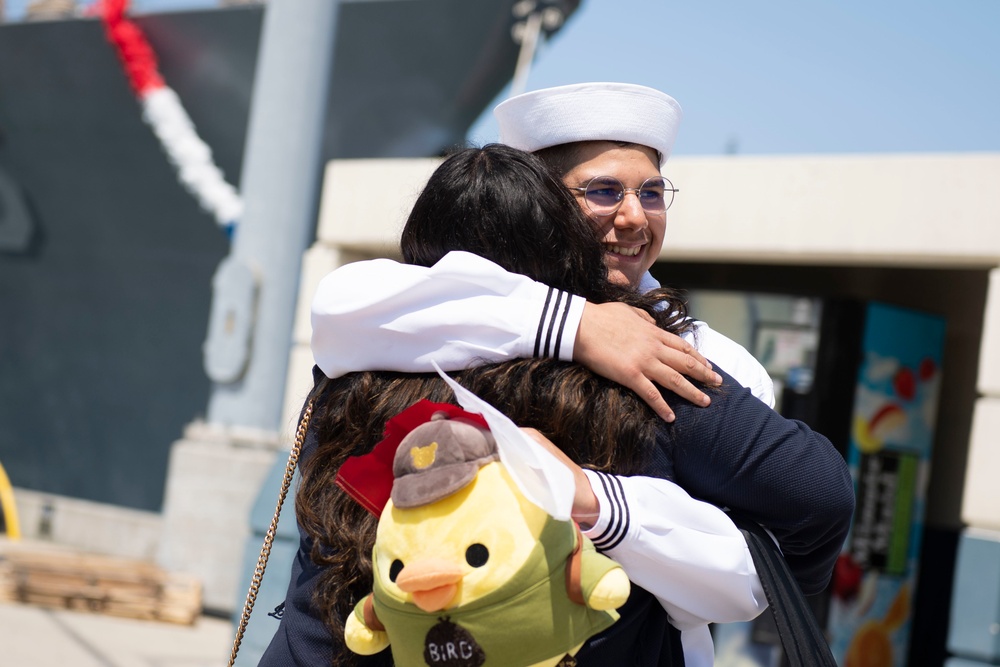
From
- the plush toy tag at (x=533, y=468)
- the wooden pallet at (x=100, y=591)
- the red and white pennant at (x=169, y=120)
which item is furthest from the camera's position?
the red and white pennant at (x=169, y=120)

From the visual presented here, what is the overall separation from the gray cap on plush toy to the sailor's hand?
0.19 m

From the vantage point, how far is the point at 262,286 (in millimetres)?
8492

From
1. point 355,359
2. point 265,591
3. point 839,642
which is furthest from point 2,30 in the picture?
point 355,359

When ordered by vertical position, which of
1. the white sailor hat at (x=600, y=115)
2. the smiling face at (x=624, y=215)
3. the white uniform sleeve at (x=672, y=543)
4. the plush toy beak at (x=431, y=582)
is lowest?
the plush toy beak at (x=431, y=582)

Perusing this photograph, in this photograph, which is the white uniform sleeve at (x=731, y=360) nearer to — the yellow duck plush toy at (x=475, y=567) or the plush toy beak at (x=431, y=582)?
the yellow duck plush toy at (x=475, y=567)

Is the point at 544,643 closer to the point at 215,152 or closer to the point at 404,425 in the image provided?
the point at 404,425

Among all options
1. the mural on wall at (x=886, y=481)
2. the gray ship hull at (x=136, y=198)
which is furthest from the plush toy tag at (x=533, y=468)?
the gray ship hull at (x=136, y=198)

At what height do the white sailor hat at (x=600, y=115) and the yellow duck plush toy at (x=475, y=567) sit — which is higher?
the white sailor hat at (x=600, y=115)

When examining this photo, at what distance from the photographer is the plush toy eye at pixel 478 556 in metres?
1.21

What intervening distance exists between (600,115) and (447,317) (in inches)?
25.0

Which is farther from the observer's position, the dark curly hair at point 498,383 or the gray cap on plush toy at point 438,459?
the dark curly hair at point 498,383

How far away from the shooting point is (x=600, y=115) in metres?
1.87

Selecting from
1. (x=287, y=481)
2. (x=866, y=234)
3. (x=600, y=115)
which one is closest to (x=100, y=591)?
(x=866, y=234)

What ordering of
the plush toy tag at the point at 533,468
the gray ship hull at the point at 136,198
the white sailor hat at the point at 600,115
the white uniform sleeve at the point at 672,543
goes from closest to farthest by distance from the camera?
the plush toy tag at the point at 533,468
the white uniform sleeve at the point at 672,543
the white sailor hat at the point at 600,115
the gray ship hull at the point at 136,198
